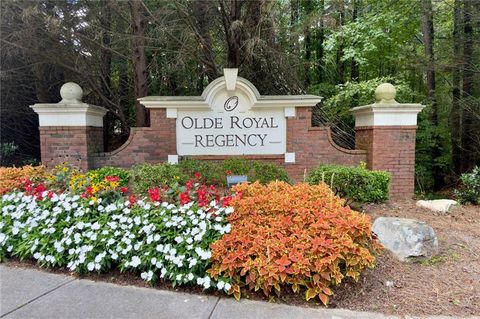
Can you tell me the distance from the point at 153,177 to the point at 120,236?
1838mm

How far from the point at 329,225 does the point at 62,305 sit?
2.29 m

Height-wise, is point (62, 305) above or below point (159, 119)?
below

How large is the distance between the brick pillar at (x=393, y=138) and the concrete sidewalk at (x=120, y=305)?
169 inches

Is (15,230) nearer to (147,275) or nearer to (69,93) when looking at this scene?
(147,275)

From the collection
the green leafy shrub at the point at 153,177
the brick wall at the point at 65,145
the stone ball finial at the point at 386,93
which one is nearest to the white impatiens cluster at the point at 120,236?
the green leafy shrub at the point at 153,177

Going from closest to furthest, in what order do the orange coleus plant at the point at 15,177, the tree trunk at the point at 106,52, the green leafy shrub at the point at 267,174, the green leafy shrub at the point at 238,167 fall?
the orange coleus plant at the point at 15,177
the green leafy shrub at the point at 267,174
the green leafy shrub at the point at 238,167
the tree trunk at the point at 106,52

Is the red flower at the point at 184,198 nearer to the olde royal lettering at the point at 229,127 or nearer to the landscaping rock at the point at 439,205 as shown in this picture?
the olde royal lettering at the point at 229,127

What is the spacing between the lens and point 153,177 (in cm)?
502

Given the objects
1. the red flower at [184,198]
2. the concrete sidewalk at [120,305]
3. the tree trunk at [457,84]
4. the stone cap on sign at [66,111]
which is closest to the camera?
the concrete sidewalk at [120,305]

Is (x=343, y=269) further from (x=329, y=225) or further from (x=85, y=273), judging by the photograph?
(x=85, y=273)

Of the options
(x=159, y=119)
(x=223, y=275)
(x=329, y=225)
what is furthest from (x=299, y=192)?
(x=159, y=119)

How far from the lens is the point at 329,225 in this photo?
301 cm

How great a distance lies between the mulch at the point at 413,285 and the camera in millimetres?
2662

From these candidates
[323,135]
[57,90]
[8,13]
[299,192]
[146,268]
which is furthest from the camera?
[57,90]
